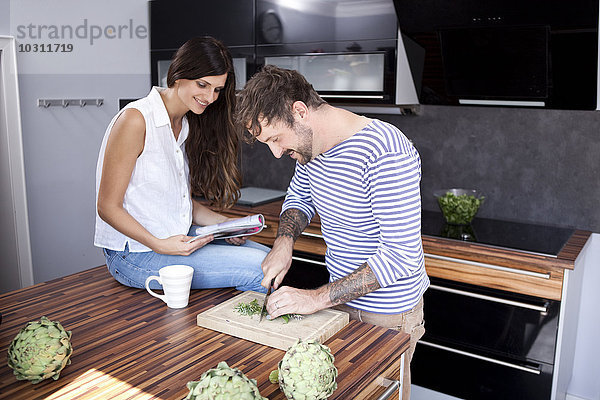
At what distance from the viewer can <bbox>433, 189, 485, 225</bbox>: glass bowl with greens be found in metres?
2.86

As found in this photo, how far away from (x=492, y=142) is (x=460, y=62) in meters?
0.53

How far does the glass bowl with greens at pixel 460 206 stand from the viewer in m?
2.86

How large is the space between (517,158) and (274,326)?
1.99m

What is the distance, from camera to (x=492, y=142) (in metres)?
3.05

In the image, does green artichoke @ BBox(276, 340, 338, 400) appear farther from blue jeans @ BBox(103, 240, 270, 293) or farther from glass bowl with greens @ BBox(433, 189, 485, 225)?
glass bowl with greens @ BBox(433, 189, 485, 225)

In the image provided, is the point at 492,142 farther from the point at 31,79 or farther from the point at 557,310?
the point at 31,79

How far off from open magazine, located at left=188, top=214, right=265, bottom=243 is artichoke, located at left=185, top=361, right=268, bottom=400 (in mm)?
854

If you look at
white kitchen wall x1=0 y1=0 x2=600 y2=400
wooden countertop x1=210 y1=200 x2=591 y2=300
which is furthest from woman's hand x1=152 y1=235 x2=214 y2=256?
white kitchen wall x1=0 y1=0 x2=600 y2=400

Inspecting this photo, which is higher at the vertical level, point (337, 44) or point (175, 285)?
point (337, 44)

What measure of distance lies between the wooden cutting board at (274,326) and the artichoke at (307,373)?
250 millimetres

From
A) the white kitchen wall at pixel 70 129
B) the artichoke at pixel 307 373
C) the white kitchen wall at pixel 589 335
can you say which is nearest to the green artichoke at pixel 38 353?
the artichoke at pixel 307 373

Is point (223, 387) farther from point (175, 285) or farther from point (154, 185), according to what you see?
point (154, 185)

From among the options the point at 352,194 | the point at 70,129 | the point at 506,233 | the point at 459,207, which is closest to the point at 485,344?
the point at 506,233

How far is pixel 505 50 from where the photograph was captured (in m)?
2.60
